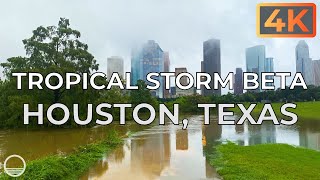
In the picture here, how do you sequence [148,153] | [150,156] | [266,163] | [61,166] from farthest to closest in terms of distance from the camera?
[148,153] < [150,156] < [266,163] < [61,166]

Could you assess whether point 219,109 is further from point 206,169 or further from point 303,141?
point 303,141

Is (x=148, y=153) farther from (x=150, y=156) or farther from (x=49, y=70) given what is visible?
(x=49, y=70)

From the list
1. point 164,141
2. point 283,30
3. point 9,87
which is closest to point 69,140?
point 164,141

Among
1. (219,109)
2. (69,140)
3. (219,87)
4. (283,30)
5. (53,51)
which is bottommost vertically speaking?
(69,140)

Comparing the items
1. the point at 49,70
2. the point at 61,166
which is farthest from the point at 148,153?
the point at 49,70

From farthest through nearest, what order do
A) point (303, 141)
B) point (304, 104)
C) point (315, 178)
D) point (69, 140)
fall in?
1. point (304, 104)
2. point (69, 140)
3. point (303, 141)
4. point (315, 178)

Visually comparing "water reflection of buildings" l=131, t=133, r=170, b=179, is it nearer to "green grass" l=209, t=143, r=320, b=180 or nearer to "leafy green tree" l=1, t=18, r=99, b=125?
"green grass" l=209, t=143, r=320, b=180

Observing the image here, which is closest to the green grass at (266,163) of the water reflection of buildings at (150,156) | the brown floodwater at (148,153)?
the brown floodwater at (148,153)
